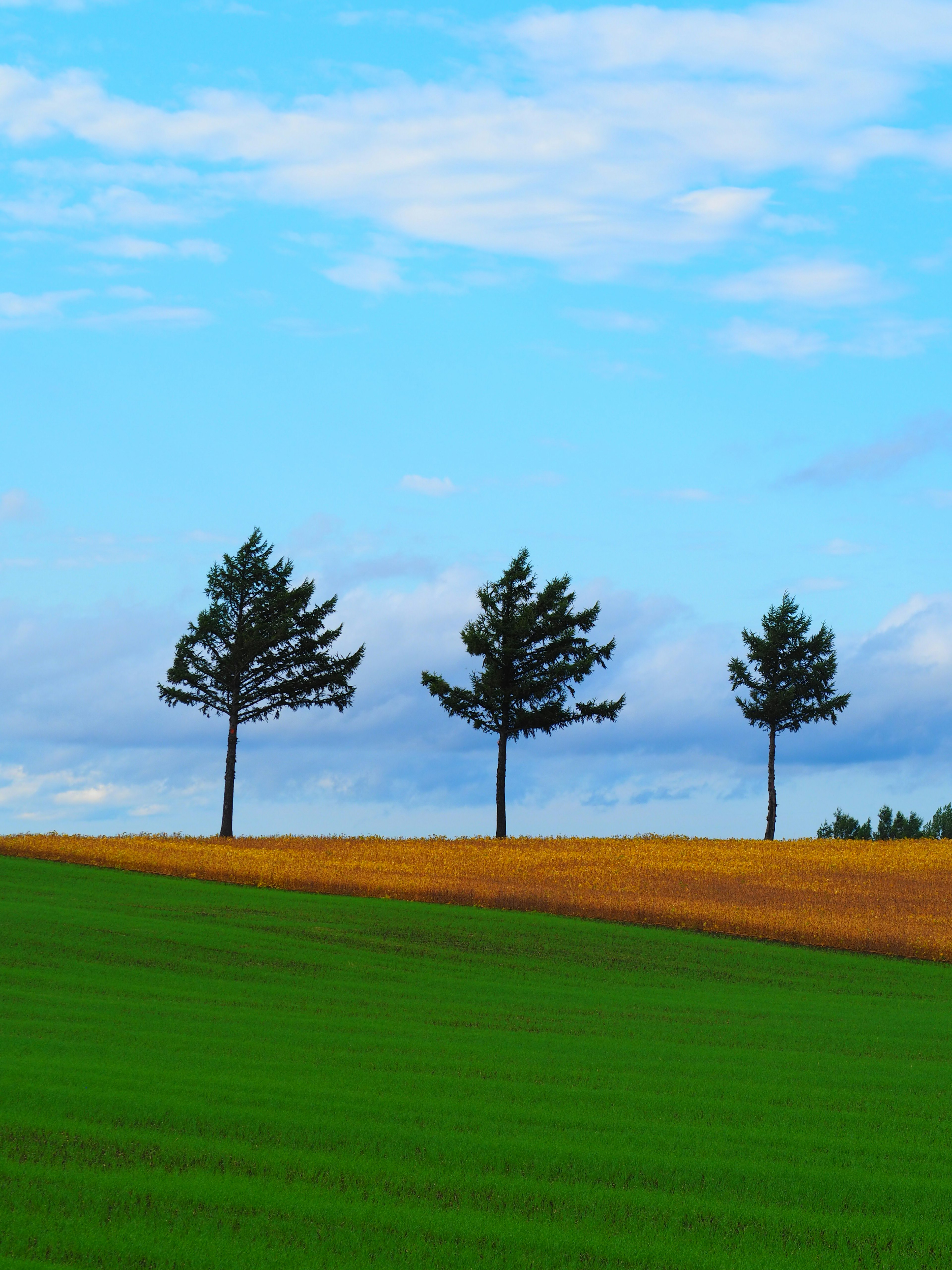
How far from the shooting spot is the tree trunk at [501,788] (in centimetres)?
5444

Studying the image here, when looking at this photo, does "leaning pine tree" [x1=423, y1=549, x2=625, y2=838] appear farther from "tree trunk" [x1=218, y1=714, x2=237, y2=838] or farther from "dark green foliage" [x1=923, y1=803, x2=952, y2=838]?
"dark green foliage" [x1=923, y1=803, x2=952, y2=838]

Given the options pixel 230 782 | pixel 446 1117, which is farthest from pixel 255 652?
pixel 446 1117

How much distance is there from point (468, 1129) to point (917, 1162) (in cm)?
453

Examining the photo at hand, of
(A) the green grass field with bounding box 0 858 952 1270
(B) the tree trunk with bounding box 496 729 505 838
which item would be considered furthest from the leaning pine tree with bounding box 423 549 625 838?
(A) the green grass field with bounding box 0 858 952 1270

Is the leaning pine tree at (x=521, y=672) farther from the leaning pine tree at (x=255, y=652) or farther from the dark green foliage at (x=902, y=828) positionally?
the dark green foliage at (x=902, y=828)

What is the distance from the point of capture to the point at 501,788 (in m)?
54.7

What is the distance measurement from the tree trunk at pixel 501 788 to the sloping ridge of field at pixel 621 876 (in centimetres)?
184

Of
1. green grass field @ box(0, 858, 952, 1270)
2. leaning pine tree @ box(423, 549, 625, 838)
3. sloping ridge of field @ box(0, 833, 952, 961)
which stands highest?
leaning pine tree @ box(423, 549, 625, 838)

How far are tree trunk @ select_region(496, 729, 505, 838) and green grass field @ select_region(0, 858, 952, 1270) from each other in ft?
100

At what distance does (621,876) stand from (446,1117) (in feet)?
97.1

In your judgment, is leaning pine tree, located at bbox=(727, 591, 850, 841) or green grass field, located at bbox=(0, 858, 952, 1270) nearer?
green grass field, located at bbox=(0, 858, 952, 1270)

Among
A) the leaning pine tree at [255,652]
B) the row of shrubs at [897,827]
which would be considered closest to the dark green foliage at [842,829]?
the row of shrubs at [897,827]

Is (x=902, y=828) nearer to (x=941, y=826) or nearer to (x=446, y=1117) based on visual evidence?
(x=941, y=826)

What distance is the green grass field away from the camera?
29.4 ft
